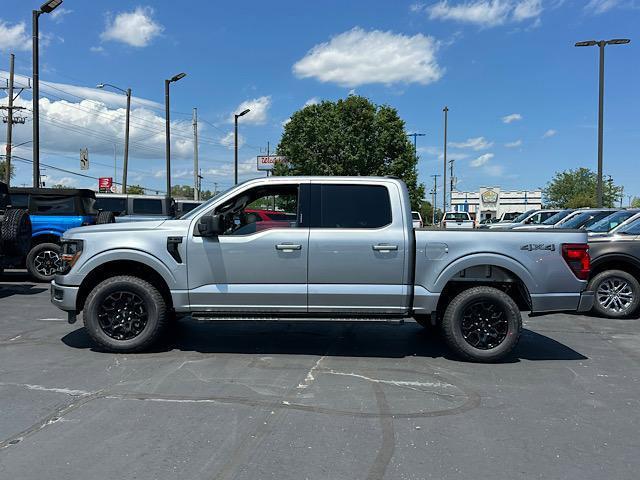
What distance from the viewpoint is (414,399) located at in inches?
194

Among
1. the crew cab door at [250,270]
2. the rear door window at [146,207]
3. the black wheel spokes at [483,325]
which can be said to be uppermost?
the rear door window at [146,207]

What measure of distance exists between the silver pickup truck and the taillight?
0.01 meters

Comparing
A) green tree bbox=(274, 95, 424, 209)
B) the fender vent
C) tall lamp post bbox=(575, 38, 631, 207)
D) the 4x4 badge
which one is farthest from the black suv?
green tree bbox=(274, 95, 424, 209)

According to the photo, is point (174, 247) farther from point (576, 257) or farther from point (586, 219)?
point (586, 219)

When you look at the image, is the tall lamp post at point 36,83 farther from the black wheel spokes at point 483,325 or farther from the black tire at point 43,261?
the black wheel spokes at point 483,325

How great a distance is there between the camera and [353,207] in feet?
20.4

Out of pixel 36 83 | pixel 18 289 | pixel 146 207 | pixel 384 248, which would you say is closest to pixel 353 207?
pixel 384 248

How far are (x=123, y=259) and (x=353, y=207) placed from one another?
8.91 ft

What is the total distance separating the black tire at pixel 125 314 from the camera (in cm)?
616

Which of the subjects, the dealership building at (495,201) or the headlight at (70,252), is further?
the dealership building at (495,201)

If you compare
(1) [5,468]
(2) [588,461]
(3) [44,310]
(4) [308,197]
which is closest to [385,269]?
(4) [308,197]

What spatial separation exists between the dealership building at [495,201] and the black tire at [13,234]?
61.4m

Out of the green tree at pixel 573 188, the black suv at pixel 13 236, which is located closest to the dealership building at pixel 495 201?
the green tree at pixel 573 188

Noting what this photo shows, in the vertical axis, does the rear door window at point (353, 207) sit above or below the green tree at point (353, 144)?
below
